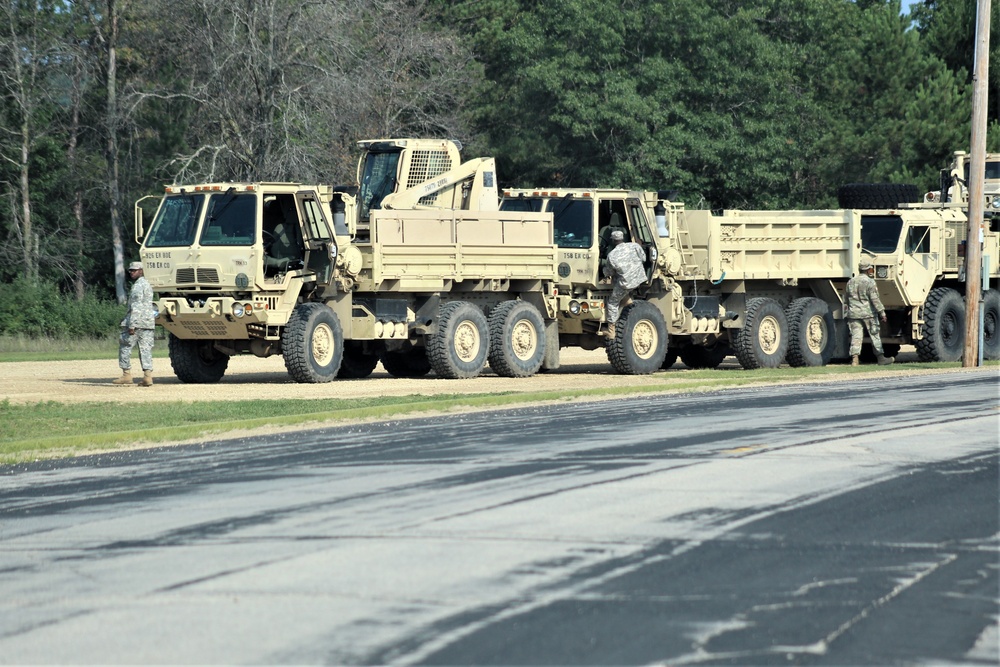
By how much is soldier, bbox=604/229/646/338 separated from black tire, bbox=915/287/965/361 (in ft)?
21.4

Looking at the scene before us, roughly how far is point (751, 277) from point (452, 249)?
18.5ft

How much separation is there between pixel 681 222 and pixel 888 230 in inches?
189

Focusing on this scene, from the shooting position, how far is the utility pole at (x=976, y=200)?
27.5 meters

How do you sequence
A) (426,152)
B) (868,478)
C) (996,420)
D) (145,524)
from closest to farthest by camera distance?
1. (145,524)
2. (868,478)
3. (996,420)
4. (426,152)

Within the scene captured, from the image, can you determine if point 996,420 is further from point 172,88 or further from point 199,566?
point 172,88

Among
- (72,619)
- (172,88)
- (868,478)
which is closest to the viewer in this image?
(72,619)

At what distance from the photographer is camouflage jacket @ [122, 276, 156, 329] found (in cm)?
2364

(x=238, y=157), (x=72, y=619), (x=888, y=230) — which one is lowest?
(x=72, y=619)

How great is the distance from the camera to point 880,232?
30.5 m

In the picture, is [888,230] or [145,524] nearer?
[145,524]

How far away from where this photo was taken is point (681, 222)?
27984 mm

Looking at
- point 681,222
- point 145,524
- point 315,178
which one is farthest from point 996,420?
point 315,178

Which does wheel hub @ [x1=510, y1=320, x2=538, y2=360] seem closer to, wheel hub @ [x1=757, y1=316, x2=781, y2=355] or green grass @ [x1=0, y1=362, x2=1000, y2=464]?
green grass @ [x1=0, y1=362, x2=1000, y2=464]

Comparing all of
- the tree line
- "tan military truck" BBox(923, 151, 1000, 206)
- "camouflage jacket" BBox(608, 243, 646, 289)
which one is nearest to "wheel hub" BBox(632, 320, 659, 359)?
"camouflage jacket" BBox(608, 243, 646, 289)
